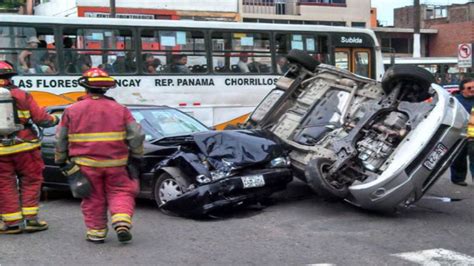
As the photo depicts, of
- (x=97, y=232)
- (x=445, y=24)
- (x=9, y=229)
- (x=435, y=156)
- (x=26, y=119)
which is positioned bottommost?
(x=9, y=229)

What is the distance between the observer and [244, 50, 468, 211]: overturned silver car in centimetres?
652

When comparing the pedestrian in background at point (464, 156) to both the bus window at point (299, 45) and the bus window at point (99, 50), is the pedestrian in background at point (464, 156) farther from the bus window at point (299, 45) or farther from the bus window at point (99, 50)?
the bus window at point (99, 50)

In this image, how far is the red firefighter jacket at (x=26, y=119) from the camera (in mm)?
6176

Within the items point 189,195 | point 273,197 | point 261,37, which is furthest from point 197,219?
point 261,37

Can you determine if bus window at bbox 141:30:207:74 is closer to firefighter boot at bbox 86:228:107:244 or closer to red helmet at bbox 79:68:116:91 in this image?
red helmet at bbox 79:68:116:91

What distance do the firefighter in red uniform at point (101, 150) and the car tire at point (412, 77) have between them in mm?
3217

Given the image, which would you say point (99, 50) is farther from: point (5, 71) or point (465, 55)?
point (465, 55)

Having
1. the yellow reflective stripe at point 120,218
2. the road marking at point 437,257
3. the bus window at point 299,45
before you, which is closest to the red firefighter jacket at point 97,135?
the yellow reflective stripe at point 120,218

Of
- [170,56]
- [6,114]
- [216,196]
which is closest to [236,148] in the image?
[216,196]

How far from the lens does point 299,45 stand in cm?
1480

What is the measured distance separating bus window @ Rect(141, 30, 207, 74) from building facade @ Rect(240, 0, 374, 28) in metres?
18.1

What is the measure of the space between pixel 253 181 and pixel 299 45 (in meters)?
8.50

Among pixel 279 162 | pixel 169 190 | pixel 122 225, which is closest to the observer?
pixel 122 225

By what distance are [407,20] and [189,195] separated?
45070mm
